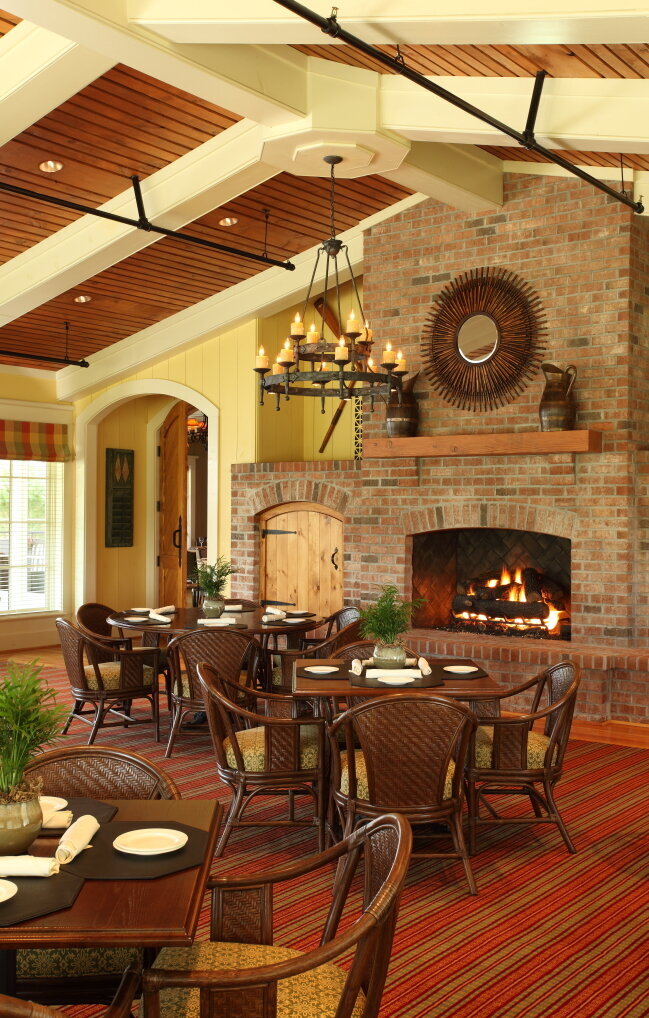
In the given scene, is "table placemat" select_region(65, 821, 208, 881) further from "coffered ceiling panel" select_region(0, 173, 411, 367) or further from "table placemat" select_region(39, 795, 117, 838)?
"coffered ceiling panel" select_region(0, 173, 411, 367)

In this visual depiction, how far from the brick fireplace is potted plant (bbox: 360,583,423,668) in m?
2.43

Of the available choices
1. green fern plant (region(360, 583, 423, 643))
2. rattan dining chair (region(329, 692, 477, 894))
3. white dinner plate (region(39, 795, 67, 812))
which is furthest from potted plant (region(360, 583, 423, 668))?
white dinner plate (region(39, 795, 67, 812))

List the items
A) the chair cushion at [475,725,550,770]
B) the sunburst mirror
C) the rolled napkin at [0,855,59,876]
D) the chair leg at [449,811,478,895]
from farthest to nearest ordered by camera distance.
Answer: the sunburst mirror
the chair cushion at [475,725,550,770]
the chair leg at [449,811,478,895]
the rolled napkin at [0,855,59,876]

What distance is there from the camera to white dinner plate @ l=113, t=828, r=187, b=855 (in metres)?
2.40

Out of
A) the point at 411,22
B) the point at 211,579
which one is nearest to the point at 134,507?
the point at 211,579

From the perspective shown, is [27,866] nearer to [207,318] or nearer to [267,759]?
[267,759]

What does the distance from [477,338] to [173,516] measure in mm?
5310

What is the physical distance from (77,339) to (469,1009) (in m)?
8.32

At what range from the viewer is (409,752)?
3.96 metres

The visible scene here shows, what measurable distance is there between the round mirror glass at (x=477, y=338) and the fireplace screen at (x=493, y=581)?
1.40 meters

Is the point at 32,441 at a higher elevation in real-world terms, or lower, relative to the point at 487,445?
higher

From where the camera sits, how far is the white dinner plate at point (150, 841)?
2404 millimetres

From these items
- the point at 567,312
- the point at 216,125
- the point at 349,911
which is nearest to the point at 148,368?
the point at 216,125

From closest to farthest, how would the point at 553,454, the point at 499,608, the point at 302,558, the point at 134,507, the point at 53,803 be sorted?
the point at 53,803 → the point at 553,454 → the point at 499,608 → the point at 302,558 → the point at 134,507
